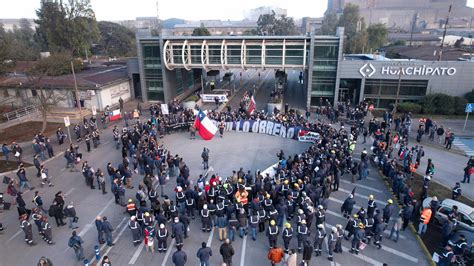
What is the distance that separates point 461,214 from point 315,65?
23.6 metres

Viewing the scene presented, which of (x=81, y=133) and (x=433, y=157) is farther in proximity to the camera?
(x=81, y=133)

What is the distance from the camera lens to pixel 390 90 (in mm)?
34688

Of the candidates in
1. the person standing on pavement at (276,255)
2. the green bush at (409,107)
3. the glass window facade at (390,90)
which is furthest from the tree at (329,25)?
the person standing on pavement at (276,255)

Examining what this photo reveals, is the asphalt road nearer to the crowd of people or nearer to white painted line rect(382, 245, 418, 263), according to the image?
white painted line rect(382, 245, 418, 263)

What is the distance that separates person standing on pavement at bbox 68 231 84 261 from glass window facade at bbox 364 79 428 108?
3090 centimetres

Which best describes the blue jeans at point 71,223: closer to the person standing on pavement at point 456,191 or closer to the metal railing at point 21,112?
the person standing on pavement at point 456,191

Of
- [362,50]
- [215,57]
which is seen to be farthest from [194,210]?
[362,50]

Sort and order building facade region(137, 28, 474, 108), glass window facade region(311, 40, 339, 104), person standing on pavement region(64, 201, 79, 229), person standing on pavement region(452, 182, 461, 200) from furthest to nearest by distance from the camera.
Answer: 1. glass window facade region(311, 40, 339, 104)
2. building facade region(137, 28, 474, 108)
3. person standing on pavement region(452, 182, 461, 200)
4. person standing on pavement region(64, 201, 79, 229)

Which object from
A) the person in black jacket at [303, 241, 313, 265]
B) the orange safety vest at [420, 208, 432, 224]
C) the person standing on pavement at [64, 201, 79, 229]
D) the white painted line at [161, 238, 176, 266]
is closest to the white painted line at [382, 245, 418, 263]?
the orange safety vest at [420, 208, 432, 224]

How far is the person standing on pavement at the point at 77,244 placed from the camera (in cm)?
1242

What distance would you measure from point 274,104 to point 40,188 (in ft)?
74.1

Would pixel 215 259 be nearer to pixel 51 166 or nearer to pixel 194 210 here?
pixel 194 210

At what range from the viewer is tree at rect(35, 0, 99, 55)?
2112 inches

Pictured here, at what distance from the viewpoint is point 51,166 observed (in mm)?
22109
